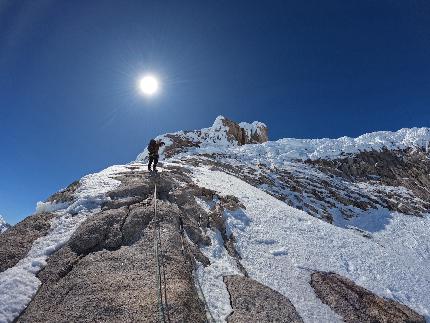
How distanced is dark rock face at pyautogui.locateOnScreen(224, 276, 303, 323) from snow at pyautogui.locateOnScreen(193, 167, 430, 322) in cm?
57

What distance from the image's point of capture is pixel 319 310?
1462 cm

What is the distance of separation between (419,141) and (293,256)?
8226cm

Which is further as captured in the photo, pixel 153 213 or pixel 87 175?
pixel 87 175

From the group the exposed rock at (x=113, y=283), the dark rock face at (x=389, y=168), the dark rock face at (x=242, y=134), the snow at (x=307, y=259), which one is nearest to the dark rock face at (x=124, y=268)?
the exposed rock at (x=113, y=283)

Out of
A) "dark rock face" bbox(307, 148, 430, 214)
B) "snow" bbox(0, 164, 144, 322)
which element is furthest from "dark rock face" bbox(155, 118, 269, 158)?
"snow" bbox(0, 164, 144, 322)

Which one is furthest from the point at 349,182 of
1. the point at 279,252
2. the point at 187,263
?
the point at 187,263

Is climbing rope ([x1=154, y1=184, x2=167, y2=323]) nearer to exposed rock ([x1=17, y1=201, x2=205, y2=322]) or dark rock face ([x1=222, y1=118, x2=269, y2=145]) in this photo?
exposed rock ([x1=17, y1=201, x2=205, y2=322])

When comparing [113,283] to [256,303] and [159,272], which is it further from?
[256,303]

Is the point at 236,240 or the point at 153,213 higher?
the point at 153,213

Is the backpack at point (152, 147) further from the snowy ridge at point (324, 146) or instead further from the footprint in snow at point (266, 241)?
the snowy ridge at point (324, 146)

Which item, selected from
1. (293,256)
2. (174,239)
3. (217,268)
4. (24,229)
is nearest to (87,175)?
(24,229)

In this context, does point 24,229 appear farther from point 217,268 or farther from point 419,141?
point 419,141

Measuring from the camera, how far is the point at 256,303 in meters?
13.6

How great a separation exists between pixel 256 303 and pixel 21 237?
10.5 m
